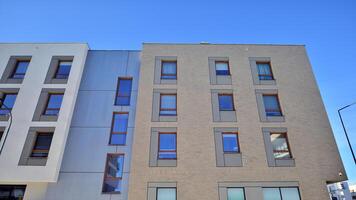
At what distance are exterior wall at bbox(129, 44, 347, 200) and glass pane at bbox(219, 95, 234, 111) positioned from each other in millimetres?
427

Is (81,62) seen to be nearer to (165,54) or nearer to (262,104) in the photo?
(165,54)

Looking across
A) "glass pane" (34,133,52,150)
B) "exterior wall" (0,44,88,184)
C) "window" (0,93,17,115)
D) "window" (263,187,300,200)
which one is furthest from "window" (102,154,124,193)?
"window" (263,187,300,200)

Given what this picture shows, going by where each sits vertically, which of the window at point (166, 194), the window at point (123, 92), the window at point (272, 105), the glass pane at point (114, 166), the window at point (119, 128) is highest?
the window at point (123, 92)

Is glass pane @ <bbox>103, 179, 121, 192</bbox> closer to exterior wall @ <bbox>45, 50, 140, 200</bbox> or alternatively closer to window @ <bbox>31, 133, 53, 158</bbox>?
exterior wall @ <bbox>45, 50, 140, 200</bbox>

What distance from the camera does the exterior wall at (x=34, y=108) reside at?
11.8 metres

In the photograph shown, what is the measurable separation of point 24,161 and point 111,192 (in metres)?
5.36

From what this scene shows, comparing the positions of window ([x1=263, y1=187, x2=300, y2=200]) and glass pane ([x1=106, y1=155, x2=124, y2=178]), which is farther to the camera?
glass pane ([x1=106, y1=155, x2=124, y2=178])

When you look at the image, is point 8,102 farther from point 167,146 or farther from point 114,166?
point 167,146

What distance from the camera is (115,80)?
15852 mm

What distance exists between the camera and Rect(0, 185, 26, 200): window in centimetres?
1232

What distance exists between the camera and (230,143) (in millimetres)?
13000

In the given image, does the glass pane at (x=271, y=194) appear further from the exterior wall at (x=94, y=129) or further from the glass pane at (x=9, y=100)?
the glass pane at (x=9, y=100)

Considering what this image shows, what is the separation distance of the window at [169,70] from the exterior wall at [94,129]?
217cm

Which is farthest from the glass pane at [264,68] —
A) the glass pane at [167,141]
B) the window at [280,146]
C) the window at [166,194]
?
the window at [166,194]
